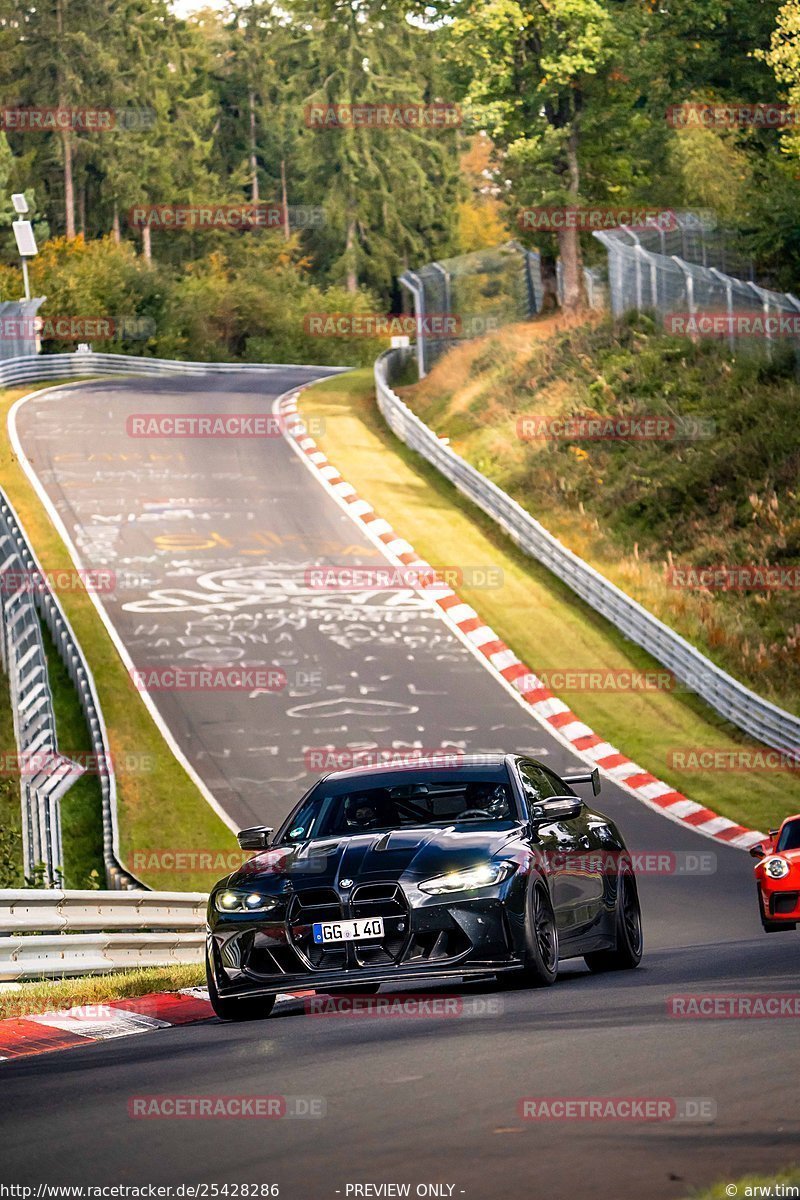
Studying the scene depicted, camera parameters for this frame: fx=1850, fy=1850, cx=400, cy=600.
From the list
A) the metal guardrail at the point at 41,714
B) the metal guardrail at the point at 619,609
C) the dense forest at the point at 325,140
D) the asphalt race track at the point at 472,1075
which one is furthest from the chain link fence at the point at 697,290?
the metal guardrail at the point at 41,714

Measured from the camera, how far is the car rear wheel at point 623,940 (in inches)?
478

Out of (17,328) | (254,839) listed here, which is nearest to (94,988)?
(254,839)

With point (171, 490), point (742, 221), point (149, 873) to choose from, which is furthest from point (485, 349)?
point (149, 873)

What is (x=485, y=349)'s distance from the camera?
49438 mm

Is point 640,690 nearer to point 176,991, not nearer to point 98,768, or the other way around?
point 98,768

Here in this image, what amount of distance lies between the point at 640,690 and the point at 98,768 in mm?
8945

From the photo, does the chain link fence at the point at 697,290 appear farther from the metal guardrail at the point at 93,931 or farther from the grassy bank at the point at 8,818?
the metal guardrail at the point at 93,931

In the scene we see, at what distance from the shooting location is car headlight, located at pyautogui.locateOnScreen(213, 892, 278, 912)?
10211mm

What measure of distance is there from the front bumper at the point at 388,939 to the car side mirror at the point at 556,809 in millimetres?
866

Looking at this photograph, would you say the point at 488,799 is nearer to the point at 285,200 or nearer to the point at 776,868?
the point at 776,868

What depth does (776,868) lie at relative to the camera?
49.8 ft

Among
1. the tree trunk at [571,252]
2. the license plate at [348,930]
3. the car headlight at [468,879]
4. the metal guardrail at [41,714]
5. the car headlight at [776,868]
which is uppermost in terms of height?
the tree trunk at [571,252]

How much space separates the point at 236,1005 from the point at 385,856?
1.32 m

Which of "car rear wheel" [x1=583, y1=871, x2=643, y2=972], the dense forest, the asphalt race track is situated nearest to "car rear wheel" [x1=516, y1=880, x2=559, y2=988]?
the asphalt race track
